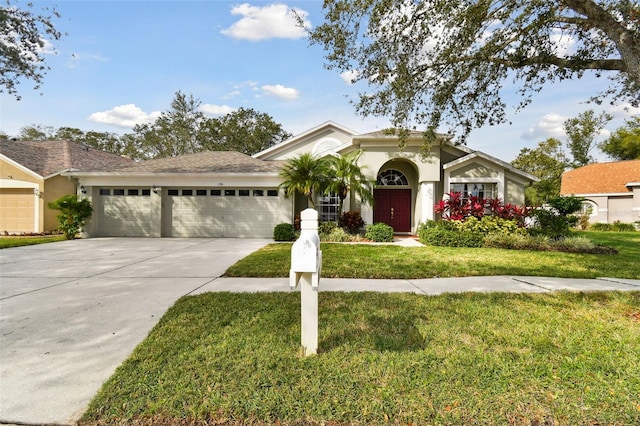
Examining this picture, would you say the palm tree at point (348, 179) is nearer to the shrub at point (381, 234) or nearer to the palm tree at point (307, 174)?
the palm tree at point (307, 174)

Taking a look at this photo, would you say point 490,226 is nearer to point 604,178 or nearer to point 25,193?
point 604,178

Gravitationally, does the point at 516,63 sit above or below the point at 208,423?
above

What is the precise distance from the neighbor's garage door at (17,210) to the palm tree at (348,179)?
51.5 ft

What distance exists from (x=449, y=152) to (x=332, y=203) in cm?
601

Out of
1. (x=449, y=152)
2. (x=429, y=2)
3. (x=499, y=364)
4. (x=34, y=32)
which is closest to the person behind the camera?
(x=499, y=364)

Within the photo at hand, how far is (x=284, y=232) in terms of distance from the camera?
41.0ft

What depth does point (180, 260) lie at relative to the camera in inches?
327

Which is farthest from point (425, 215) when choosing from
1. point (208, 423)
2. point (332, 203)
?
point (208, 423)

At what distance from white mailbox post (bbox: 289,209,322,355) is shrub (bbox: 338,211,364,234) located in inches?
397

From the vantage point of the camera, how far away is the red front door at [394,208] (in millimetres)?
15234

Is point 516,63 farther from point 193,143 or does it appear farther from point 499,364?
point 193,143

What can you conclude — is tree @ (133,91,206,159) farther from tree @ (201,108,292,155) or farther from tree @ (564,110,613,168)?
tree @ (564,110,613,168)

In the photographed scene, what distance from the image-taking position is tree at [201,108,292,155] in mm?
31641

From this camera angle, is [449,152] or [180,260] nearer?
[180,260]
